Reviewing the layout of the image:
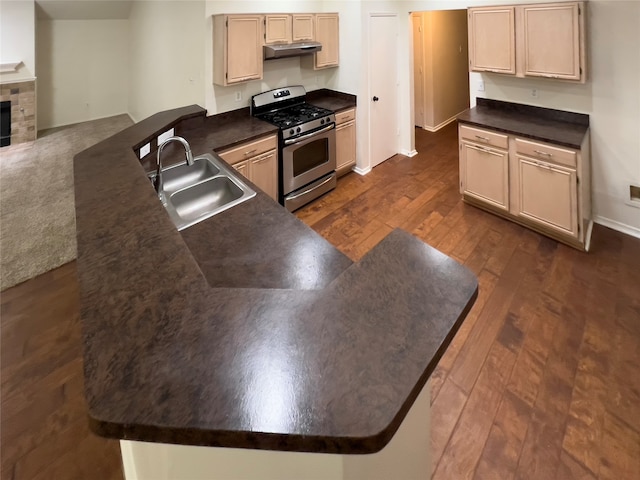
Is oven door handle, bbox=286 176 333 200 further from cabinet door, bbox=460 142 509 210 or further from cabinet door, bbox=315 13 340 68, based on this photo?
cabinet door, bbox=460 142 509 210

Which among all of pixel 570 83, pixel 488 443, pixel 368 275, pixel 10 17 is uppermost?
pixel 10 17

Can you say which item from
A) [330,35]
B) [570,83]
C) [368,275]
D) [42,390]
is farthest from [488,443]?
[330,35]

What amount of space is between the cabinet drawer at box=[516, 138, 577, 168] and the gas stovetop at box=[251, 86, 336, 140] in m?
2.00

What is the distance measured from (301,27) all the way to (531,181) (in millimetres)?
2891

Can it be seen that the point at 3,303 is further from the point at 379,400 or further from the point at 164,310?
the point at 379,400

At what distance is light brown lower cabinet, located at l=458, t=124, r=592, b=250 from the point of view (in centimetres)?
298

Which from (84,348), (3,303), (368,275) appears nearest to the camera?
(84,348)

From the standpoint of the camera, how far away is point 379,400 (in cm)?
62

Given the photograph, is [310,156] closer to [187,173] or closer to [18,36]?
[187,173]

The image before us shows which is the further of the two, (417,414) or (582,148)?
(582,148)

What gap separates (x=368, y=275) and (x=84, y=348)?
66 cm

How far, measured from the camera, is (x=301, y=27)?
12.9ft

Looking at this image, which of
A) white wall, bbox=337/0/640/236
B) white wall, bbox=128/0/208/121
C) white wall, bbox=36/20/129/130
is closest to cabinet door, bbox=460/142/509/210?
white wall, bbox=337/0/640/236

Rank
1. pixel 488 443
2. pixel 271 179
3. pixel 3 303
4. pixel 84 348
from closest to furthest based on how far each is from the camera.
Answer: pixel 84 348 → pixel 488 443 → pixel 3 303 → pixel 271 179
